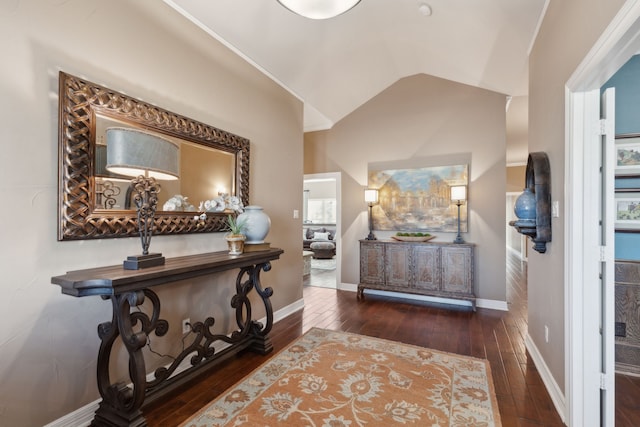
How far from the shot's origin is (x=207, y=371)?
2.38m

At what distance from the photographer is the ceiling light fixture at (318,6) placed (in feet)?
5.99

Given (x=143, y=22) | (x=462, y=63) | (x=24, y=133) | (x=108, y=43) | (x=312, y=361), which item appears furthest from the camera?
(x=462, y=63)

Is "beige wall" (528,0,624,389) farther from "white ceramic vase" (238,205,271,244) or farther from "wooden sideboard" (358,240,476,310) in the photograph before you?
"white ceramic vase" (238,205,271,244)

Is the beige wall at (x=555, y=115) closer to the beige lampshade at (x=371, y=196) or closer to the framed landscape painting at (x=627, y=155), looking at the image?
the framed landscape painting at (x=627, y=155)

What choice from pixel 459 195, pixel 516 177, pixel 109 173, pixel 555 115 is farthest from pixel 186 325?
pixel 516 177

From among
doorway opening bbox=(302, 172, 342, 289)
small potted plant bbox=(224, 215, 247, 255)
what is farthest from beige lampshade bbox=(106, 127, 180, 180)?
doorway opening bbox=(302, 172, 342, 289)

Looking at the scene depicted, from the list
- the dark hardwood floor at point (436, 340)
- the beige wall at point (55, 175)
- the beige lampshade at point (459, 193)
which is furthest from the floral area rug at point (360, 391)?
the beige lampshade at point (459, 193)

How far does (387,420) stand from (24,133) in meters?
2.63

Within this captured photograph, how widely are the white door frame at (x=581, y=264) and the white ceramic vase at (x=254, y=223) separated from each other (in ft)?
7.38

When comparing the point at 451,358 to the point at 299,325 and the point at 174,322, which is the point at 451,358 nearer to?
the point at 299,325

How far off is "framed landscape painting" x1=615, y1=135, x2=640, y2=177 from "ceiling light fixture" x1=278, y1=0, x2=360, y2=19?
8.09 ft

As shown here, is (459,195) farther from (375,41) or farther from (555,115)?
(375,41)

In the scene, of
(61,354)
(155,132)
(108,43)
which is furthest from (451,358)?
(108,43)

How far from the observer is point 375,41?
11.6ft
